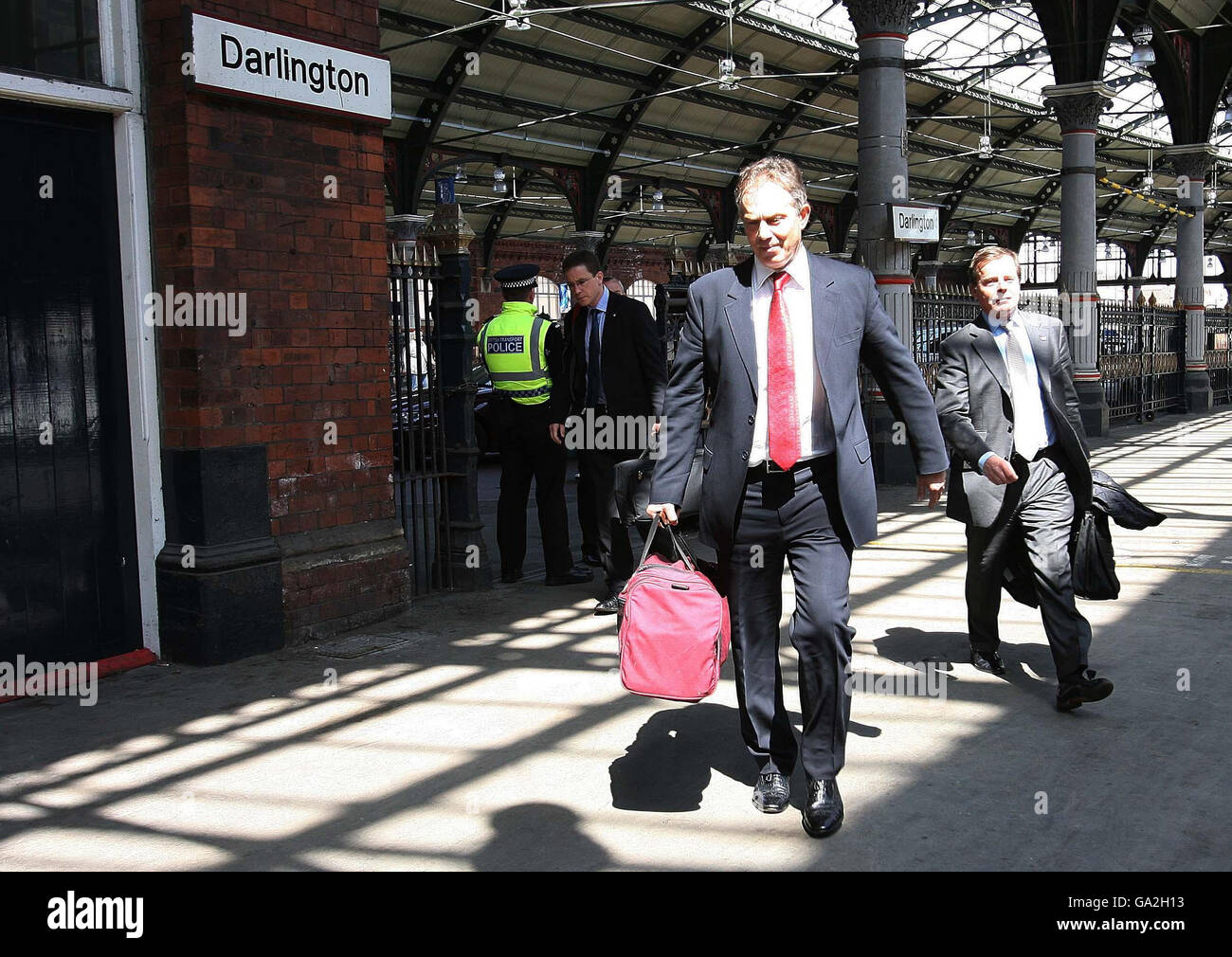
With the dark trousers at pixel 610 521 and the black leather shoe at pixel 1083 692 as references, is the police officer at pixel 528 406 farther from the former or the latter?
the black leather shoe at pixel 1083 692

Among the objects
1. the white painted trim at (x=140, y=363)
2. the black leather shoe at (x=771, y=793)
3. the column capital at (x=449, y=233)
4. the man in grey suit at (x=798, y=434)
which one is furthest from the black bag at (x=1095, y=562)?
the white painted trim at (x=140, y=363)

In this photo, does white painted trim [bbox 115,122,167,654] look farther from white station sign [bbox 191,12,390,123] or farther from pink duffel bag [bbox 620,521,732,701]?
pink duffel bag [bbox 620,521,732,701]

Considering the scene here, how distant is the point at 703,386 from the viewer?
3832mm

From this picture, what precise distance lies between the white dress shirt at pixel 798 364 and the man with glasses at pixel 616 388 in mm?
3014

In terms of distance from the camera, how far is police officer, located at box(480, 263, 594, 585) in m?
7.50

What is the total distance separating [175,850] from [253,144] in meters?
3.67

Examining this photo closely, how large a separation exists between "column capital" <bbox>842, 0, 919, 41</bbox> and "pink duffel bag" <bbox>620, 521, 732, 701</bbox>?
9.29m

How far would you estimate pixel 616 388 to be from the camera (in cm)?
682

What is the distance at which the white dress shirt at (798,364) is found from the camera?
11.8ft

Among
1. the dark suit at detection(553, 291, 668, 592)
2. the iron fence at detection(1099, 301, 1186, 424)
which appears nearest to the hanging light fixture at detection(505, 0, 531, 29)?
the dark suit at detection(553, 291, 668, 592)

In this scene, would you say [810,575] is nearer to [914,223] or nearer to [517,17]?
[914,223]

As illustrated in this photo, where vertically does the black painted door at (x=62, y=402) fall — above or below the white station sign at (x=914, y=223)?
below
